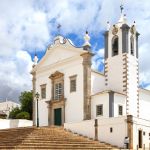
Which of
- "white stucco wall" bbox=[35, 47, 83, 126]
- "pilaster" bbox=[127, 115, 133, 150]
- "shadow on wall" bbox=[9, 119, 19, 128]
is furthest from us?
"shadow on wall" bbox=[9, 119, 19, 128]

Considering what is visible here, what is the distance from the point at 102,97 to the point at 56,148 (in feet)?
34.0

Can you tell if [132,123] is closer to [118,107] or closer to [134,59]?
[118,107]

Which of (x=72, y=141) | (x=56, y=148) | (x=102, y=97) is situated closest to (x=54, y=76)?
(x=102, y=97)

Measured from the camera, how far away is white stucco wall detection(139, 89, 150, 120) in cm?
3860

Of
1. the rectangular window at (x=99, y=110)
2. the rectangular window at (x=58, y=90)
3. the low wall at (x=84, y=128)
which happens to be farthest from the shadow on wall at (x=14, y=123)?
the rectangular window at (x=99, y=110)

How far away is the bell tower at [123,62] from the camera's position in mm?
36062

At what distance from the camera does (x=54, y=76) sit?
3912 centimetres

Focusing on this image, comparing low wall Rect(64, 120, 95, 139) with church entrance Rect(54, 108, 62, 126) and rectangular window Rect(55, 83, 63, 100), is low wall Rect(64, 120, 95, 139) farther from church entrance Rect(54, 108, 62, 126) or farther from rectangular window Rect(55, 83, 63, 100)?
rectangular window Rect(55, 83, 63, 100)

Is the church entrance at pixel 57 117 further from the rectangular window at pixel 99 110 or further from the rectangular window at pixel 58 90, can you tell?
the rectangular window at pixel 99 110

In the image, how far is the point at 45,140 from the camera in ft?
85.0

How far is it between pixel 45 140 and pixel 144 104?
16.1 m

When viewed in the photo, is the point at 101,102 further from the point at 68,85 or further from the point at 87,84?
the point at 68,85

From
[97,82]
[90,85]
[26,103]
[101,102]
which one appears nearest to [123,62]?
[97,82]

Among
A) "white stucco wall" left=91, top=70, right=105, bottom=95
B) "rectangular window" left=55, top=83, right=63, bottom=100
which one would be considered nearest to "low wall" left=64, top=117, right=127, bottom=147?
"white stucco wall" left=91, top=70, right=105, bottom=95
